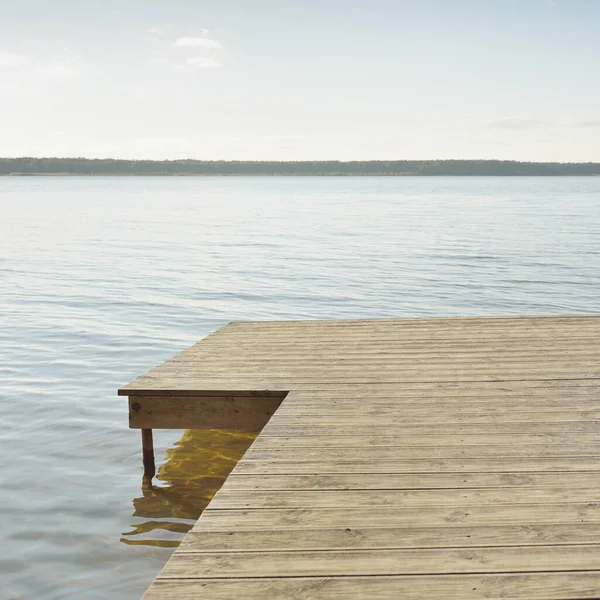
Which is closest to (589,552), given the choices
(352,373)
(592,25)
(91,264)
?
(352,373)

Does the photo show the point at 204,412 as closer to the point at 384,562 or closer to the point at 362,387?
the point at 362,387

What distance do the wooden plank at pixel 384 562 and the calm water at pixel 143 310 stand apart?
1.62 meters

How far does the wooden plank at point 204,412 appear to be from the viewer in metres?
4.39

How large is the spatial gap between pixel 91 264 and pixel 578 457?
16.7m

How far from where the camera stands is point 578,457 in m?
3.23

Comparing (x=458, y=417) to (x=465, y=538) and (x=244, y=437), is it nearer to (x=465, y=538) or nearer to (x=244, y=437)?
Result: (x=465, y=538)

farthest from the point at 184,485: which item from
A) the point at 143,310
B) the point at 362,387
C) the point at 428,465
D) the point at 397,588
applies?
the point at 143,310

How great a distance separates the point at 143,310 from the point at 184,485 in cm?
A: 733

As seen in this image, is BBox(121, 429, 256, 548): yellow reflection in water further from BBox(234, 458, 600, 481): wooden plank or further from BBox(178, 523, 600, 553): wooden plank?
BBox(178, 523, 600, 553): wooden plank

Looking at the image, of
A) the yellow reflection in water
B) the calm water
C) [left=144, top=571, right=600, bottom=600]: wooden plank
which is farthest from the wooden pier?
the calm water

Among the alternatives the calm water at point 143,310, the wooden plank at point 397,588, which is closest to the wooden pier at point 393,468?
the wooden plank at point 397,588

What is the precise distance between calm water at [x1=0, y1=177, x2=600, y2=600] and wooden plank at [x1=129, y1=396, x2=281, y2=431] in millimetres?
594

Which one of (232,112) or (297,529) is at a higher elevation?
(232,112)

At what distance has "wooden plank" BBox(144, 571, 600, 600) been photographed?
6.98 feet
